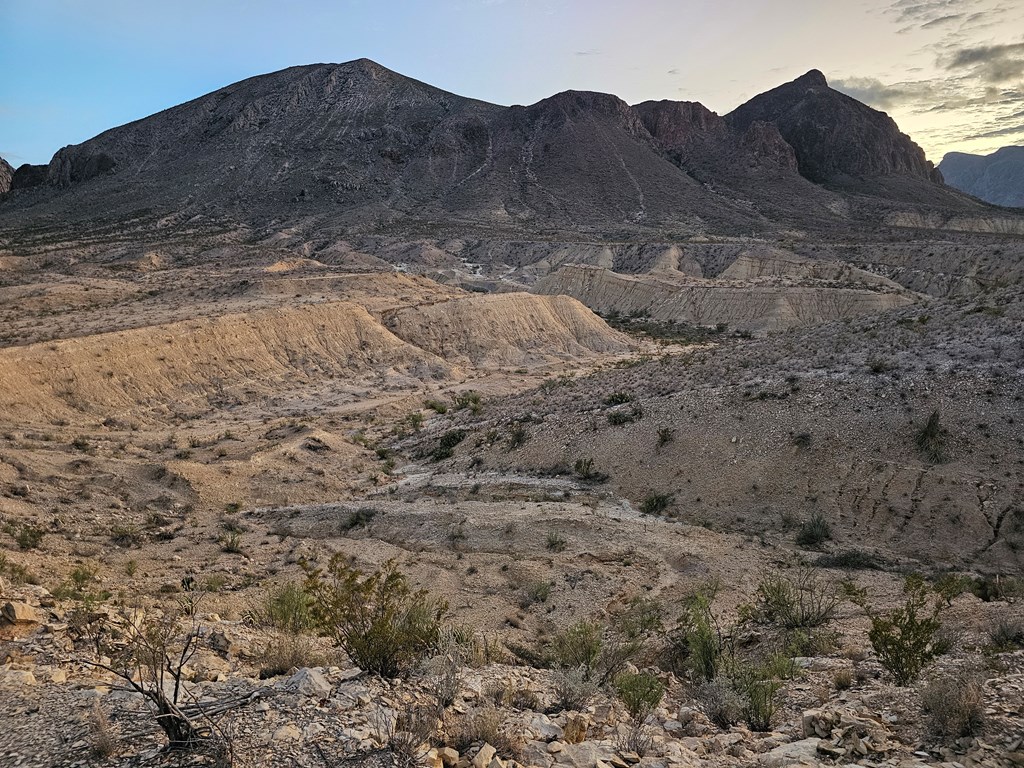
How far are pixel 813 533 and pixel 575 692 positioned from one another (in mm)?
8281

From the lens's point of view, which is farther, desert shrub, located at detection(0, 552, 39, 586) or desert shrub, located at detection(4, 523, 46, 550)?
desert shrub, located at detection(4, 523, 46, 550)

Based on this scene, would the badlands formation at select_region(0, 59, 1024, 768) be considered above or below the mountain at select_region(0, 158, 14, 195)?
below

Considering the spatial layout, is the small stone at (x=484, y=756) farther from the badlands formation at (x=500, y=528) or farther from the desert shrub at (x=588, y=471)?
the desert shrub at (x=588, y=471)

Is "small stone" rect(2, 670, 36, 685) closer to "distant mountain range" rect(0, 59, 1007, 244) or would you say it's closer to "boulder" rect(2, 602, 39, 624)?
"boulder" rect(2, 602, 39, 624)

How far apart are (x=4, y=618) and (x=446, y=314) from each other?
109 ft

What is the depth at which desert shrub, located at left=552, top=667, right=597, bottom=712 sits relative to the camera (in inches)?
235

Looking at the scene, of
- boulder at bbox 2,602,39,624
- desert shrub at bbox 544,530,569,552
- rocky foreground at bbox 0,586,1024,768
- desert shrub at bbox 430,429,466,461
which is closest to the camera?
rocky foreground at bbox 0,586,1024,768

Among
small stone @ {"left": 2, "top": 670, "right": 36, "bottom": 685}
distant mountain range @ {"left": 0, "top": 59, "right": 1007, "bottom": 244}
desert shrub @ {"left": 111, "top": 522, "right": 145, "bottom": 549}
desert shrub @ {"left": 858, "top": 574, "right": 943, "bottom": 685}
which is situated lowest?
desert shrub @ {"left": 858, "top": 574, "right": 943, "bottom": 685}

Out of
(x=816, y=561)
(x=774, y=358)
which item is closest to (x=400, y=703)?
(x=816, y=561)

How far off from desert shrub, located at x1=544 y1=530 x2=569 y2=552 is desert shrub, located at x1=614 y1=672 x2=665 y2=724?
6244mm

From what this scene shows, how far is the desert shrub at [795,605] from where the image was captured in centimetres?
870

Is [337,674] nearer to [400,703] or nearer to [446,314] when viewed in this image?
[400,703]

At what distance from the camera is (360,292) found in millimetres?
43188

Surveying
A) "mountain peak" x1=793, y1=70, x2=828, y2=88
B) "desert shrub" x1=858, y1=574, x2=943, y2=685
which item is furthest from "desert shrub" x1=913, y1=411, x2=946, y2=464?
"mountain peak" x1=793, y1=70, x2=828, y2=88
